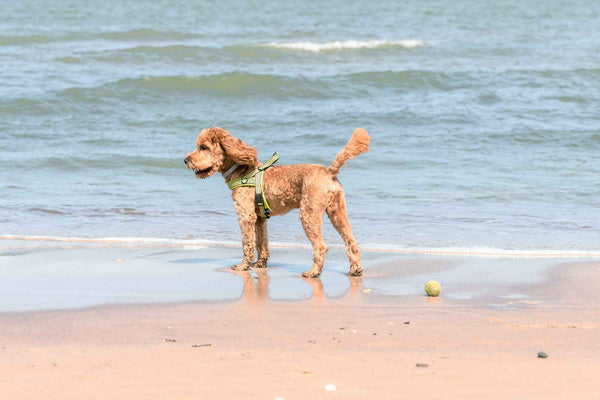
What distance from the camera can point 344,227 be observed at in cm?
712

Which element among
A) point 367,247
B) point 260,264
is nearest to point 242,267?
point 260,264

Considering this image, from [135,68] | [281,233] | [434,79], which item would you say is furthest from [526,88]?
[281,233]

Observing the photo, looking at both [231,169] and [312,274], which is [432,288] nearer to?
[312,274]

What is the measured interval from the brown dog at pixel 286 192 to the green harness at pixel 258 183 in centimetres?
3

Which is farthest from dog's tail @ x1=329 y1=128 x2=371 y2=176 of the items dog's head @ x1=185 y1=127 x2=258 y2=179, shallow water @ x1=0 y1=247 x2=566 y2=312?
shallow water @ x1=0 y1=247 x2=566 y2=312

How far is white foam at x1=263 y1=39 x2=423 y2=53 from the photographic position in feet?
97.3

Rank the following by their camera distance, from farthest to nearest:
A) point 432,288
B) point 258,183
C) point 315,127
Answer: point 315,127 < point 258,183 < point 432,288

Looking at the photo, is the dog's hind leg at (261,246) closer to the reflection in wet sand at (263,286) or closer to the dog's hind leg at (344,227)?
the reflection in wet sand at (263,286)

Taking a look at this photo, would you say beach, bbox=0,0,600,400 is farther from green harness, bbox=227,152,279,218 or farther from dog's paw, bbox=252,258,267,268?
green harness, bbox=227,152,279,218

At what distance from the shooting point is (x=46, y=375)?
175 inches

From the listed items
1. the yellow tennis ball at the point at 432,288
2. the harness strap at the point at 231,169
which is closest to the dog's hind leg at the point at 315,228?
the harness strap at the point at 231,169

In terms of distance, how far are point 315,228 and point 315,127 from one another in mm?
9698

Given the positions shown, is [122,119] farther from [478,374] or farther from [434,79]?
[478,374]

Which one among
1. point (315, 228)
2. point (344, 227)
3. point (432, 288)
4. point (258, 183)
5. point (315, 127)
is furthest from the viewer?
point (315, 127)
